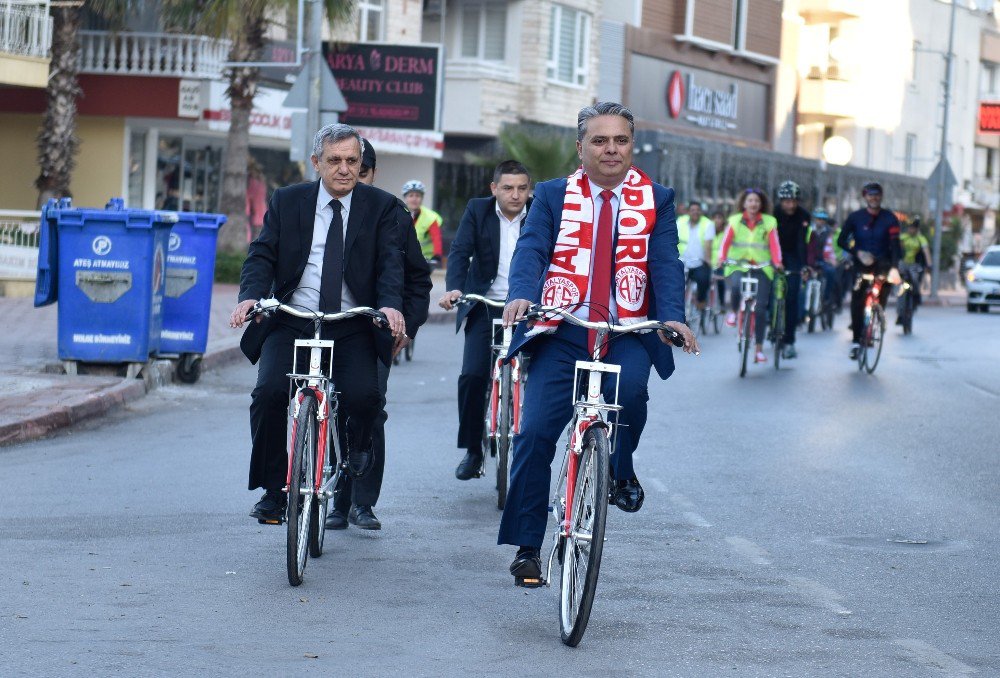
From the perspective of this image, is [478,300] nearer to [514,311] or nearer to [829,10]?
[514,311]

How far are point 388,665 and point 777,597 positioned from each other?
1907mm

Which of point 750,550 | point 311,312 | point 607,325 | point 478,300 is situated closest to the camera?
point 607,325

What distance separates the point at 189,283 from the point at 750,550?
7.81m

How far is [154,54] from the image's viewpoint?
33.0 m

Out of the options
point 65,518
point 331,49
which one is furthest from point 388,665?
Result: point 331,49

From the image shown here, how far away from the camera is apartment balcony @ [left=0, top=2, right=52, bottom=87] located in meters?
28.4

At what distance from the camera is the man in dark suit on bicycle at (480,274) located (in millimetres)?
9852

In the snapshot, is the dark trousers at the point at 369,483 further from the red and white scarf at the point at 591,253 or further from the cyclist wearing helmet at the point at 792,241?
the cyclist wearing helmet at the point at 792,241

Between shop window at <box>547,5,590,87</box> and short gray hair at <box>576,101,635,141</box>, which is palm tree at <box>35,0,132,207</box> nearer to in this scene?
shop window at <box>547,5,590,87</box>

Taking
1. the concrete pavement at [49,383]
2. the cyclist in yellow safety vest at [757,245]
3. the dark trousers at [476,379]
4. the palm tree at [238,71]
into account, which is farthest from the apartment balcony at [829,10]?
the dark trousers at [476,379]

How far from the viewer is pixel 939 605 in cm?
682

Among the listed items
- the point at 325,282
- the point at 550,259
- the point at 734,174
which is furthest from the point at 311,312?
the point at 734,174

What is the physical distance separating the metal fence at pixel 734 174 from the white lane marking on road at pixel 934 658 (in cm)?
2914

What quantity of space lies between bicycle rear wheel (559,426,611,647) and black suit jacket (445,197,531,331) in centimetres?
395
